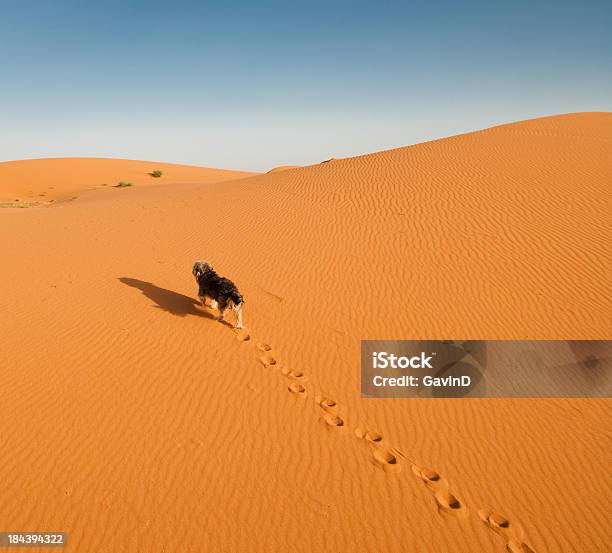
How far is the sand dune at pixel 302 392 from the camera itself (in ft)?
11.9

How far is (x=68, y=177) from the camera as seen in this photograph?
41.6 metres

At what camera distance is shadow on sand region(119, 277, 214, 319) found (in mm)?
7223

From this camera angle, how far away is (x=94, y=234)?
11984 millimetres

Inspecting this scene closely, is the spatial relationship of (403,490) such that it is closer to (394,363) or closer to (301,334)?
(394,363)

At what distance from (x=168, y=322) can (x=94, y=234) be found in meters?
7.09

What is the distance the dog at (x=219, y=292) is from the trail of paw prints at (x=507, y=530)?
4442mm

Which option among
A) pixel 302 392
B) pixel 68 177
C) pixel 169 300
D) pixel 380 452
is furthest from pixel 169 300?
pixel 68 177

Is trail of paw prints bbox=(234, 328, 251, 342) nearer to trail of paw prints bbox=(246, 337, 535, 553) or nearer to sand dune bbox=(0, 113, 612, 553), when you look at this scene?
sand dune bbox=(0, 113, 612, 553)

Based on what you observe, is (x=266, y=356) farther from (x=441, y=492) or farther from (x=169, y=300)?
(x=441, y=492)

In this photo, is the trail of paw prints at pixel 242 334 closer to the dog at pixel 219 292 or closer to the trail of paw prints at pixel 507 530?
the dog at pixel 219 292

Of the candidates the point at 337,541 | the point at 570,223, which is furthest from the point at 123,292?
the point at 570,223

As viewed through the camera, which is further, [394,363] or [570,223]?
[570,223]

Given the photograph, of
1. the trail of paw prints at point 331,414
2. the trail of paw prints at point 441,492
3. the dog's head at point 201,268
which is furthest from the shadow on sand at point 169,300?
the trail of paw prints at point 441,492

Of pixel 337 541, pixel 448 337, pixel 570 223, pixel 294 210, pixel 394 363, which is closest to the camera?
pixel 337 541
